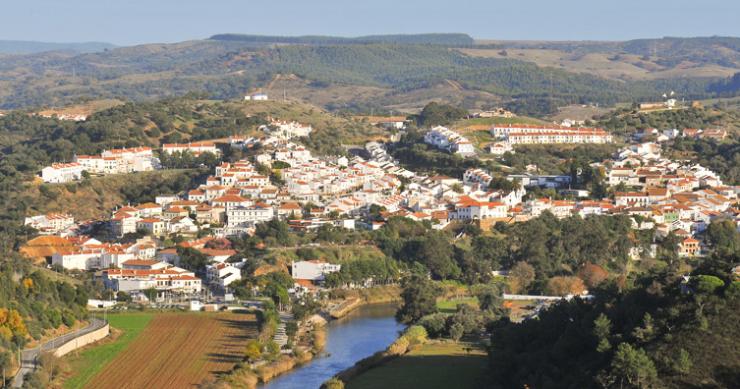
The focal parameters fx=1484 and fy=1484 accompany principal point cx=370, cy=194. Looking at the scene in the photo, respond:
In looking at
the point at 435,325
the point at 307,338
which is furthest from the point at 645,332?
the point at 307,338

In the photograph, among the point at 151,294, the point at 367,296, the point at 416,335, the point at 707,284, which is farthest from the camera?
the point at 367,296

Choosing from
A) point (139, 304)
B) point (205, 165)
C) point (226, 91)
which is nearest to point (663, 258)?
point (139, 304)

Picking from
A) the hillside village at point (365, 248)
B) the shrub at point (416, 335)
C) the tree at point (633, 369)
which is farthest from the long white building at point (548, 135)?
the tree at point (633, 369)

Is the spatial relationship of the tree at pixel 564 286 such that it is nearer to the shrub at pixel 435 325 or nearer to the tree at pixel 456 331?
the shrub at pixel 435 325

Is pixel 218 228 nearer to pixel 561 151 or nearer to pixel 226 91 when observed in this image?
pixel 561 151

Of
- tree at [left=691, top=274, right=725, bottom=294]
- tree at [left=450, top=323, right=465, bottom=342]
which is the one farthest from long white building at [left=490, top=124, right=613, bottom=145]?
tree at [left=691, top=274, right=725, bottom=294]

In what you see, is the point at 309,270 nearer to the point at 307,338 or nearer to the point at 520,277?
the point at 520,277
